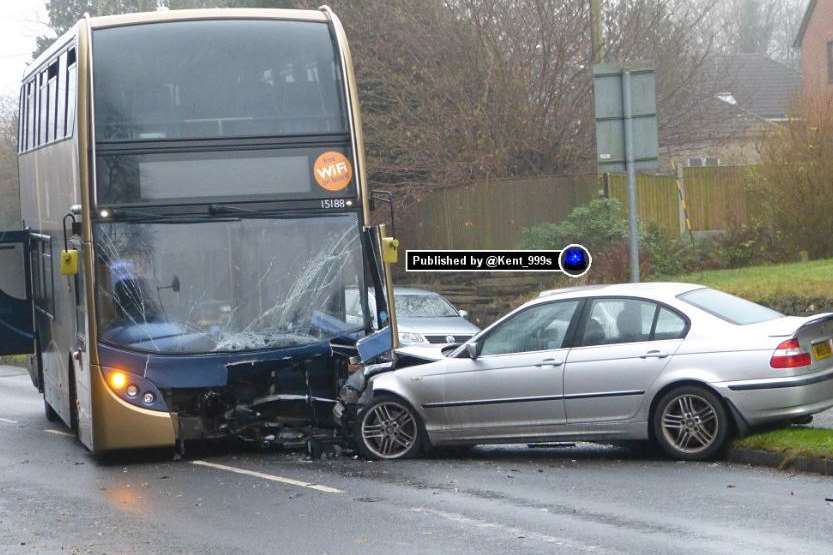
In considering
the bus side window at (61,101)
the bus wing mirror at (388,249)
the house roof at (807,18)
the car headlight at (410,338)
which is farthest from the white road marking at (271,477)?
the house roof at (807,18)

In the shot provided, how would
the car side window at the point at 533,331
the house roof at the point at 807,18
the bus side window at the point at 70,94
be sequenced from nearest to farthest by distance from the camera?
the car side window at the point at 533,331 → the bus side window at the point at 70,94 → the house roof at the point at 807,18

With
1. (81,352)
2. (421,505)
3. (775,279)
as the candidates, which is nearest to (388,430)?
(421,505)

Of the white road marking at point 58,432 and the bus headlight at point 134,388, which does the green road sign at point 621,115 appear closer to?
the bus headlight at point 134,388

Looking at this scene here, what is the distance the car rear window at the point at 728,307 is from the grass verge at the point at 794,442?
97 cm

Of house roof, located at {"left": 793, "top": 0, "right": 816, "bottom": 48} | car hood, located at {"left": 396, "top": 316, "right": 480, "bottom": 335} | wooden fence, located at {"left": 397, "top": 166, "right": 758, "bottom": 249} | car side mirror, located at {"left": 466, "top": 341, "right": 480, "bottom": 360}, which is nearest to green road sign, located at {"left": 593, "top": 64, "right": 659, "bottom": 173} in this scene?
car side mirror, located at {"left": 466, "top": 341, "right": 480, "bottom": 360}

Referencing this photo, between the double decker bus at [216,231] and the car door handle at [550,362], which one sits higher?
the double decker bus at [216,231]

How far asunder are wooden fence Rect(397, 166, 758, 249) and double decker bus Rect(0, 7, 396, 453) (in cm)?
1533

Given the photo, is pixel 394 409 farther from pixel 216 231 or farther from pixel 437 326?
pixel 437 326

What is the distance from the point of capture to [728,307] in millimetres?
12297

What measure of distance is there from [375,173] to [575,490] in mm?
21747

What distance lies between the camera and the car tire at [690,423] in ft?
38.3

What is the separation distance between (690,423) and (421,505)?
2.67m

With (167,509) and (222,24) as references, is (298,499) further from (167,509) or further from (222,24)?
(222,24)

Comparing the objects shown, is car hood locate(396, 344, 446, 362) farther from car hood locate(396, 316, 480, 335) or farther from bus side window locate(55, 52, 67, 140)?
car hood locate(396, 316, 480, 335)
